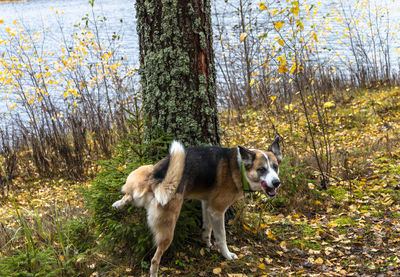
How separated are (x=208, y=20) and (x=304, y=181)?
2890mm

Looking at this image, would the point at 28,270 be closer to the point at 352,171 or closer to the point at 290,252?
the point at 290,252

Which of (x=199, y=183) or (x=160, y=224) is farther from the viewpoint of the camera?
(x=199, y=183)

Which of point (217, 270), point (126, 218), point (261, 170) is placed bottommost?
point (217, 270)

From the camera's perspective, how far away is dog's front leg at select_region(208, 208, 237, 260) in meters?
3.69

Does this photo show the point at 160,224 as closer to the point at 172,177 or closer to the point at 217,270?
the point at 172,177

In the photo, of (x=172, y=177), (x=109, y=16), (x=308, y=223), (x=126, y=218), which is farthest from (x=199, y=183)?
(x=109, y=16)

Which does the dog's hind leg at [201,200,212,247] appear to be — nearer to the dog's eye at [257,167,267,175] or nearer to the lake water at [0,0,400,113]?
→ the dog's eye at [257,167,267,175]

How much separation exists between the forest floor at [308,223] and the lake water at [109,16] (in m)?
5.37

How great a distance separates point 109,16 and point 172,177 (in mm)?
22654

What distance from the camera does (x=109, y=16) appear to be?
23.5 m

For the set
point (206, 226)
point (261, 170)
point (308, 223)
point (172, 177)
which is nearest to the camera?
point (172, 177)

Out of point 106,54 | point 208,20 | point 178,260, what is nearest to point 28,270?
point 178,260

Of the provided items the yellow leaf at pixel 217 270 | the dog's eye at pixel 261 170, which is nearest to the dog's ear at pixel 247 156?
the dog's eye at pixel 261 170

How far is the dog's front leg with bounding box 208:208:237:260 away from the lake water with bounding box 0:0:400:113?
24.6 feet
